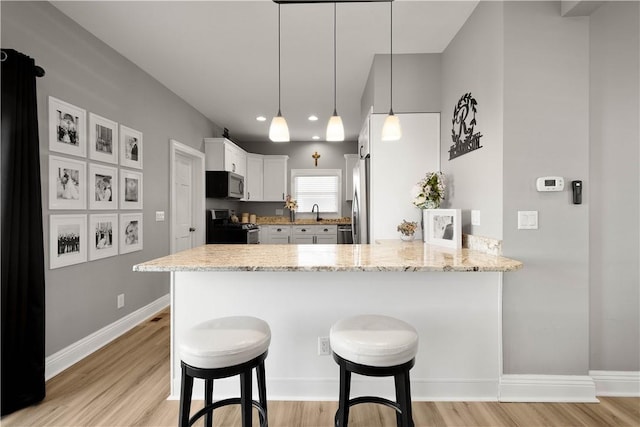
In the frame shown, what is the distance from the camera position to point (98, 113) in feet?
8.93

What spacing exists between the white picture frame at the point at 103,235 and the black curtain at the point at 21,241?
69 cm

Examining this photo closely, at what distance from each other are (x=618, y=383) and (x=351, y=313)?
173 cm

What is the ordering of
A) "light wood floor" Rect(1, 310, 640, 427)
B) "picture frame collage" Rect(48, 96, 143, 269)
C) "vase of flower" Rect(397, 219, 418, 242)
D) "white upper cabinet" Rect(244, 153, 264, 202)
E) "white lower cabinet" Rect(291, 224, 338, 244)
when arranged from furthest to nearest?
1. "white upper cabinet" Rect(244, 153, 264, 202)
2. "white lower cabinet" Rect(291, 224, 338, 244)
3. "vase of flower" Rect(397, 219, 418, 242)
4. "picture frame collage" Rect(48, 96, 143, 269)
5. "light wood floor" Rect(1, 310, 640, 427)

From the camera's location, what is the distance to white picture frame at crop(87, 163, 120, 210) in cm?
262

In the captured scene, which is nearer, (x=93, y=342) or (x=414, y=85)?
(x=93, y=342)

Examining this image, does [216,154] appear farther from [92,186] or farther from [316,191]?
[92,186]

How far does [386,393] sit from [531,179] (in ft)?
5.12

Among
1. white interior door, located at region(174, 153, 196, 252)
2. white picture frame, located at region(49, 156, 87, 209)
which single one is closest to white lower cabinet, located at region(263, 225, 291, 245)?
white interior door, located at region(174, 153, 196, 252)

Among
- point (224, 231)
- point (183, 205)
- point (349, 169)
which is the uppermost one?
point (349, 169)

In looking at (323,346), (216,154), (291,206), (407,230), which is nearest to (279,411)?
(323,346)

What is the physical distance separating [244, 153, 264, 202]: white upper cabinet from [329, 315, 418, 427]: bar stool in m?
5.09

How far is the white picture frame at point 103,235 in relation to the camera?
104 inches

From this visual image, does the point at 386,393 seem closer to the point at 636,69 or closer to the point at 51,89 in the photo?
the point at 636,69

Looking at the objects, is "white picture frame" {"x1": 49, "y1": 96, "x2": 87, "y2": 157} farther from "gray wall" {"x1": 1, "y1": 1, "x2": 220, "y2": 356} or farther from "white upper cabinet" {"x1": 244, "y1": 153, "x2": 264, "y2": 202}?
"white upper cabinet" {"x1": 244, "y1": 153, "x2": 264, "y2": 202}
